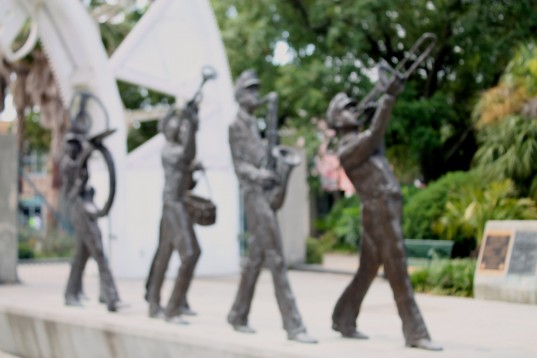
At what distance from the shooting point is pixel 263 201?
25.5ft

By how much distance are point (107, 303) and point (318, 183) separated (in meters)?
12.8

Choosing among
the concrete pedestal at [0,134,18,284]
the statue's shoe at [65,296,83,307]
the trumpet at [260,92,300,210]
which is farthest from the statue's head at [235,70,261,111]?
the concrete pedestal at [0,134,18,284]

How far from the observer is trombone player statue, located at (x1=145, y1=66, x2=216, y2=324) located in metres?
8.64

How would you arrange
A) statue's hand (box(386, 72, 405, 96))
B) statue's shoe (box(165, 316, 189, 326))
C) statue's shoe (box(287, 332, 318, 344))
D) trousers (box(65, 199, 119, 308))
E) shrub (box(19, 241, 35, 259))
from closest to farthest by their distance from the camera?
statue's hand (box(386, 72, 405, 96)), statue's shoe (box(287, 332, 318, 344)), statue's shoe (box(165, 316, 189, 326)), trousers (box(65, 199, 119, 308)), shrub (box(19, 241, 35, 259))

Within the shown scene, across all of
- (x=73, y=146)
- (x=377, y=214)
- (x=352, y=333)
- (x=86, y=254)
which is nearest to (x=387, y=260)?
(x=377, y=214)

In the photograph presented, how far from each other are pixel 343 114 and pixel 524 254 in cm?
442

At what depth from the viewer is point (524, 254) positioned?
10.6 meters

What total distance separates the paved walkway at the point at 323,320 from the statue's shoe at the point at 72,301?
94mm

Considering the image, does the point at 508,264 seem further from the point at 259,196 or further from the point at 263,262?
the point at 259,196

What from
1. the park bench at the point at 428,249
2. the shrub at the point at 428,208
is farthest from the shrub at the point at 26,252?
the park bench at the point at 428,249

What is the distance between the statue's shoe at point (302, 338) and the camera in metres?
7.07

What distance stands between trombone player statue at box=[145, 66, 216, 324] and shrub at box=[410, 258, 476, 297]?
4.29 meters

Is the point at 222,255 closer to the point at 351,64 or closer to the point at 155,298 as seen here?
the point at 351,64

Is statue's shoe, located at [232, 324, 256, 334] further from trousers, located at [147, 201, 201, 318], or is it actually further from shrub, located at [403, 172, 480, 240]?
shrub, located at [403, 172, 480, 240]
